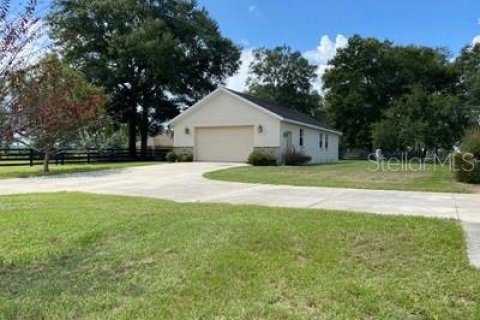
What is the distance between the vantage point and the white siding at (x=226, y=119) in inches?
1041

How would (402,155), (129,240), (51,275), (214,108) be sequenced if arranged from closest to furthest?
(51,275) → (129,240) → (214,108) → (402,155)

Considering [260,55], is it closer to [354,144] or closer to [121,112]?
[354,144]

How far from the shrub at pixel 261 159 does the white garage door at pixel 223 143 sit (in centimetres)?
215

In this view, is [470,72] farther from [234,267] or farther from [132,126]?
[234,267]

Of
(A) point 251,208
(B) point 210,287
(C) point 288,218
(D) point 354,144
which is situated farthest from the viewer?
(D) point 354,144

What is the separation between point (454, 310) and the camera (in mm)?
4195

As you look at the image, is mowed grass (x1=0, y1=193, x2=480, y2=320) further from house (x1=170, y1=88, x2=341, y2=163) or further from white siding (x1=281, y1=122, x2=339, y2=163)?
white siding (x1=281, y1=122, x2=339, y2=163)

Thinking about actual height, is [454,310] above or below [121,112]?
below

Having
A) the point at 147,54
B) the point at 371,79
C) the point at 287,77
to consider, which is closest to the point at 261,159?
the point at 147,54

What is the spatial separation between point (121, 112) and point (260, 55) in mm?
21332

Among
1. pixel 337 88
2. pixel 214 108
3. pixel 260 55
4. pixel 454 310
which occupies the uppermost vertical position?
pixel 260 55

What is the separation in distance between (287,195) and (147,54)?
980 inches

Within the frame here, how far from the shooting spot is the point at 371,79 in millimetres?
47594

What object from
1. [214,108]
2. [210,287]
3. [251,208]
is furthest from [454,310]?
[214,108]
